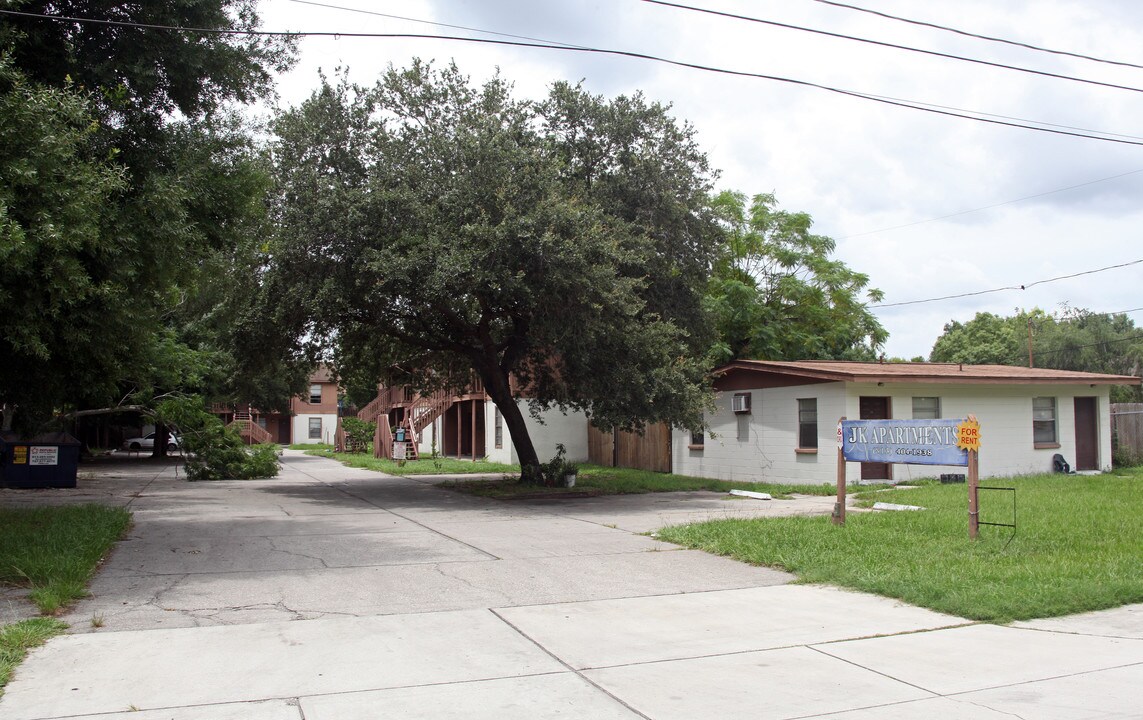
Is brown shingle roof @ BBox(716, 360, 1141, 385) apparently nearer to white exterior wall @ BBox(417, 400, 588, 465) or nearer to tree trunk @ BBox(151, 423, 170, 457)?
white exterior wall @ BBox(417, 400, 588, 465)

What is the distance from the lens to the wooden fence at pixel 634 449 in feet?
91.2

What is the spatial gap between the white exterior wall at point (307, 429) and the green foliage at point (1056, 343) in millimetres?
51273

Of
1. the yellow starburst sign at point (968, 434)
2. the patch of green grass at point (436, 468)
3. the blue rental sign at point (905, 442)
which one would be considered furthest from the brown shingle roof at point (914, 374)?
the patch of green grass at point (436, 468)

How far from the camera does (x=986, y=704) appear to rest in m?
5.27

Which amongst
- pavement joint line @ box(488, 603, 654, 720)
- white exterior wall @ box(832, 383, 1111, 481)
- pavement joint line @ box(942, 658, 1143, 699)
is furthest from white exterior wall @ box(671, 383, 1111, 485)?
pavement joint line @ box(942, 658, 1143, 699)

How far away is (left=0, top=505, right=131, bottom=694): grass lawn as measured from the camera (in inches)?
262

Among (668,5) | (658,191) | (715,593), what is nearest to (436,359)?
(658,191)

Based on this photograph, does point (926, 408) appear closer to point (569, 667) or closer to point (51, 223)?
point (569, 667)

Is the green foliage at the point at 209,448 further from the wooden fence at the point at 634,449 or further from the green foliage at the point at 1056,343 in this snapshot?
the green foliage at the point at 1056,343

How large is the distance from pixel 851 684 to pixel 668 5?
8.99 m

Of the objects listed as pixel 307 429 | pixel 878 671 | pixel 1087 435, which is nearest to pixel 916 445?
pixel 878 671

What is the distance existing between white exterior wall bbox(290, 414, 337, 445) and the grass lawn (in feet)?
171

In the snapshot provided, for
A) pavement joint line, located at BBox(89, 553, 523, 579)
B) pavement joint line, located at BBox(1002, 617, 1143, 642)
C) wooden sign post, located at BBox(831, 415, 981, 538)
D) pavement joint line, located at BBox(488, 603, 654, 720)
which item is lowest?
pavement joint line, located at BBox(488, 603, 654, 720)

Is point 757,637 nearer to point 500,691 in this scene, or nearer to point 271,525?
point 500,691
